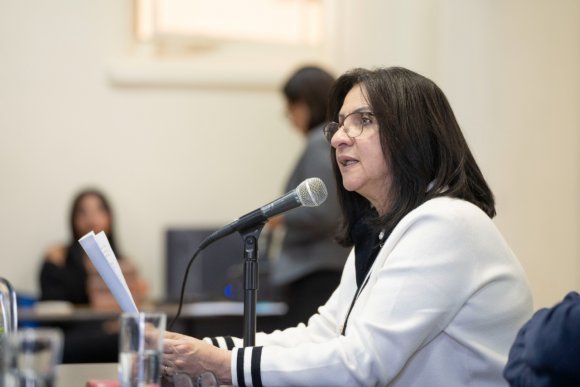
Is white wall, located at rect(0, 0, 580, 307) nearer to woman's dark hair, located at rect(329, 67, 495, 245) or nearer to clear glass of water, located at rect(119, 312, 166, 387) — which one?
woman's dark hair, located at rect(329, 67, 495, 245)

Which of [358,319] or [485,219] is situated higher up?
[485,219]

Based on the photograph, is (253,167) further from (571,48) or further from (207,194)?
(571,48)

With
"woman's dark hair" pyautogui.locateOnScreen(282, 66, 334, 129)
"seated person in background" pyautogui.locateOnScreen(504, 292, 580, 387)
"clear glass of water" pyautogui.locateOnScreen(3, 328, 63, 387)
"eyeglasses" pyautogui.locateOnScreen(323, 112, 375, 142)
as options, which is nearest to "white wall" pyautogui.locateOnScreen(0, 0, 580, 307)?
"woman's dark hair" pyautogui.locateOnScreen(282, 66, 334, 129)

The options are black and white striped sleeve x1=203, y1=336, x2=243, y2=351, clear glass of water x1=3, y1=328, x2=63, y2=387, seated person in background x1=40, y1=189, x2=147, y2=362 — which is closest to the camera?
clear glass of water x1=3, y1=328, x2=63, y2=387

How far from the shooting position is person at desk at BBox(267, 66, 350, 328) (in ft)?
13.1

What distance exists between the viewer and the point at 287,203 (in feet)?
6.90

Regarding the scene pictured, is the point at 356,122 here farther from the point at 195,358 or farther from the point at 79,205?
the point at 79,205

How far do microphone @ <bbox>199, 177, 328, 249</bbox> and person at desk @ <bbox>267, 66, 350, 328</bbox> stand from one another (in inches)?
70.9

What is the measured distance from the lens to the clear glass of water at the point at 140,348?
62.0 inches

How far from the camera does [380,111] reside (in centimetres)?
220

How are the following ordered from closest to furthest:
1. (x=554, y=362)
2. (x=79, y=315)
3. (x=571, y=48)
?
(x=554, y=362) < (x=571, y=48) < (x=79, y=315)

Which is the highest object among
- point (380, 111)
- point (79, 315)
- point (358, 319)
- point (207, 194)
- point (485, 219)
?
point (380, 111)

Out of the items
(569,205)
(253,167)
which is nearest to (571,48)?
(569,205)

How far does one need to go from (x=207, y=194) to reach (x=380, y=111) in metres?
4.13
